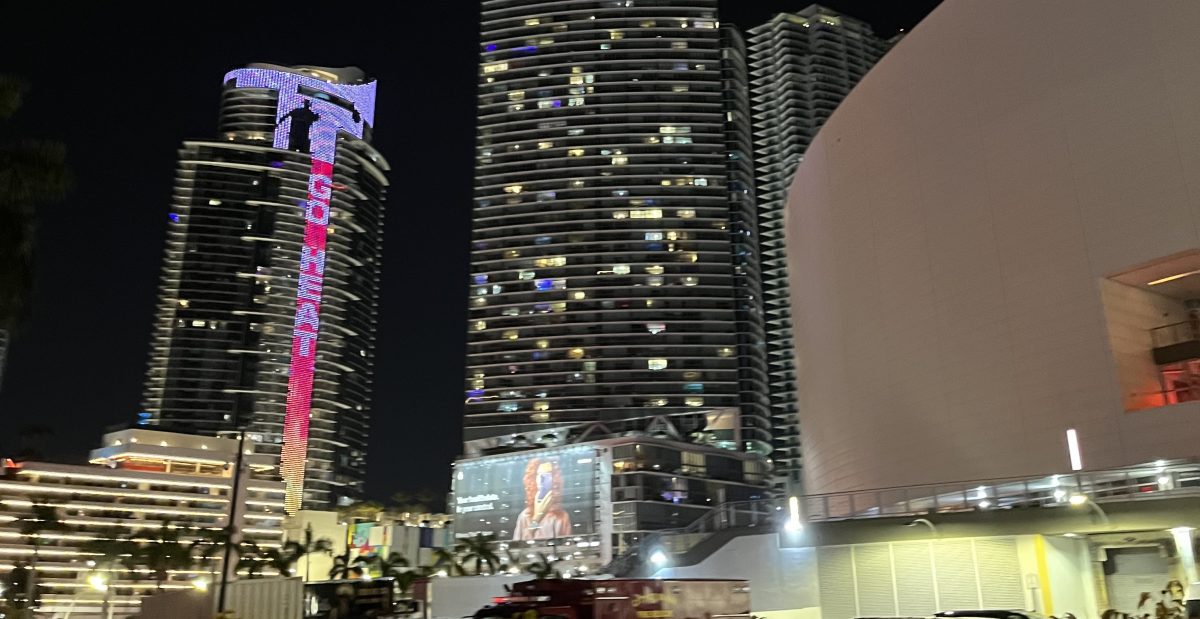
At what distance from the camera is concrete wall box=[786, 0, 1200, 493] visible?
33.5 metres

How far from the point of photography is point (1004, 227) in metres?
38.6

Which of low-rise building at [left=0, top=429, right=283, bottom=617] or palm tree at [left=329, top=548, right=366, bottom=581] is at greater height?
low-rise building at [left=0, top=429, right=283, bottom=617]

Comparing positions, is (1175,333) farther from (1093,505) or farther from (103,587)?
(103,587)

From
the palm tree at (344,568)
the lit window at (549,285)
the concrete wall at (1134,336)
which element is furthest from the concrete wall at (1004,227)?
the lit window at (549,285)

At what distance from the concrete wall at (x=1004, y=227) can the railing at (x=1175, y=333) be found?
9.84 ft

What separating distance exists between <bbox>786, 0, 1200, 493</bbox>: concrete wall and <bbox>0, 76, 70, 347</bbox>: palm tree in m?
34.3

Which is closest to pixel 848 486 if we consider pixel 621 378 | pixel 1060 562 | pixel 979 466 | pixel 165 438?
pixel 979 466

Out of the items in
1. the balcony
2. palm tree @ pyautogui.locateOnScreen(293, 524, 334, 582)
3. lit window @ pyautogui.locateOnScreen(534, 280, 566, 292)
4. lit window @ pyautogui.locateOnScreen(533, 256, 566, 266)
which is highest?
lit window @ pyautogui.locateOnScreen(533, 256, 566, 266)

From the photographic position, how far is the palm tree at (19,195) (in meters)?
20.8

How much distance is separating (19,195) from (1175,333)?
1557 inches

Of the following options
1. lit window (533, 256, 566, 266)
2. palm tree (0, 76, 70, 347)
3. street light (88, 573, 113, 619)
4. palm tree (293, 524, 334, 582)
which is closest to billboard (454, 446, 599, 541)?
palm tree (293, 524, 334, 582)

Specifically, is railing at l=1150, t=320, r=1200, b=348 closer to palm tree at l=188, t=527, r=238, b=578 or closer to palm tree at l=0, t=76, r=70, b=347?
A: palm tree at l=188, t=527, r=238, b=578

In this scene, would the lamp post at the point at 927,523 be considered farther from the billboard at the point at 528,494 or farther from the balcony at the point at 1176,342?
the billboard at the point at 528,494

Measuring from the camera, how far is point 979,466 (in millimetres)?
38250
